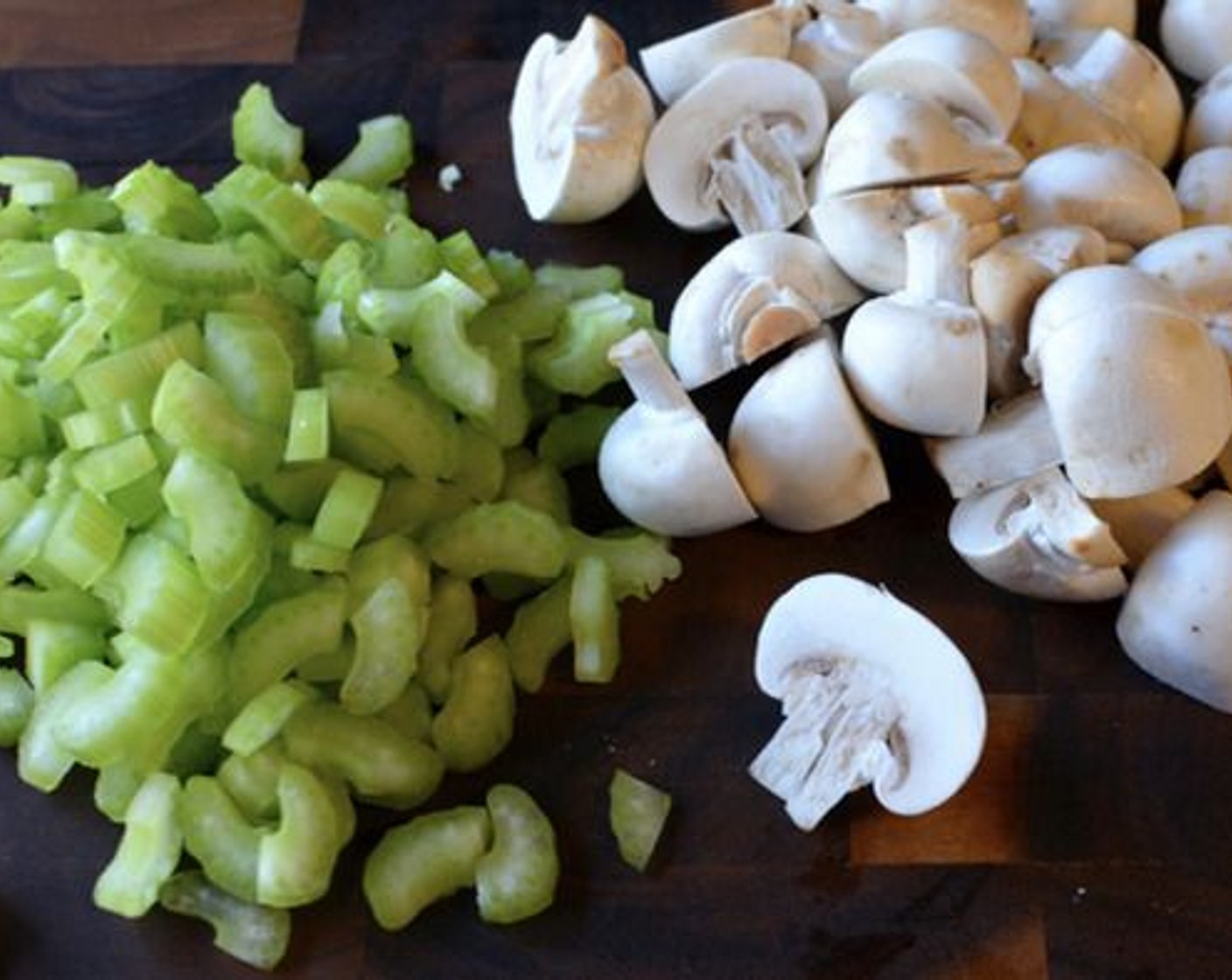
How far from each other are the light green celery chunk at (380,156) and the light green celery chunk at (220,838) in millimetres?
724

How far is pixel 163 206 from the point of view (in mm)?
1605

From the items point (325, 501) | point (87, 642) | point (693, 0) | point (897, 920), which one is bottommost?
point (897, 920)

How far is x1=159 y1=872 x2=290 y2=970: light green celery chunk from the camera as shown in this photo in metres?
1.38

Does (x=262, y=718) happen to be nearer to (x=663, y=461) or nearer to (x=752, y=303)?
(x=663, y=461)

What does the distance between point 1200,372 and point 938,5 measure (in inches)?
22.4

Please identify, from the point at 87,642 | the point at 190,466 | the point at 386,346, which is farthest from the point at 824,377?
the point at 87,642

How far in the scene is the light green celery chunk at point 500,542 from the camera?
1.49m

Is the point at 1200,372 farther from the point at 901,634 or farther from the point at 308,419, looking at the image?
the point at 308,419

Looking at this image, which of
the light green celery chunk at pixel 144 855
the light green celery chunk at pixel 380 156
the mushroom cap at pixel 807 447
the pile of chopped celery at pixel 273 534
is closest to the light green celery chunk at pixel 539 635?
the pile of chopped celery at pixel 273 534

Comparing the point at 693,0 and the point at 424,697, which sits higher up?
the point at 693,0

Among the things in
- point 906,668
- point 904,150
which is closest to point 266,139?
point 904,150

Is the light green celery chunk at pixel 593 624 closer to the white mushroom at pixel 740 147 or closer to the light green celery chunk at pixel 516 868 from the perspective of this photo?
→ the light green celery chunk at pixel 516 868

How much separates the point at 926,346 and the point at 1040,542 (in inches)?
8.0

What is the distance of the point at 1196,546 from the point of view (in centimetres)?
143
